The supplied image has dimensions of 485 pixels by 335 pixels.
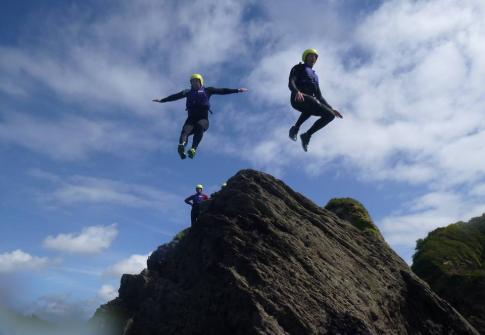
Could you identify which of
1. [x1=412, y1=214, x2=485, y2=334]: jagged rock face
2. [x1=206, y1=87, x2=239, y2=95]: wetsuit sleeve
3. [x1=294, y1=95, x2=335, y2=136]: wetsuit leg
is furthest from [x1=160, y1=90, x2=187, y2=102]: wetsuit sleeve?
[x1=412, y1=214, x2=485, y2=334]: jagged rock face

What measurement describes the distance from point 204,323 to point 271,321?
4.42 feet

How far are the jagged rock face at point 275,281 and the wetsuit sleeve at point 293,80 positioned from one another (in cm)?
257

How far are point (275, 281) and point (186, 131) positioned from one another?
6.31 m

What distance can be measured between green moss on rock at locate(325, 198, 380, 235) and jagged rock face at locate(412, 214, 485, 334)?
95.3 inches

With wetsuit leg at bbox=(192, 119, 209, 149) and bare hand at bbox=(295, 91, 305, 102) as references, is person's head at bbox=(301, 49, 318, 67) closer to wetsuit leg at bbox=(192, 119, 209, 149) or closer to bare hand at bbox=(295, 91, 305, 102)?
bare hand at bbox=(295, 91, 305, 102)

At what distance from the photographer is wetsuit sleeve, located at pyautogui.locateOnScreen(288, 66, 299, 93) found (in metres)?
12.7

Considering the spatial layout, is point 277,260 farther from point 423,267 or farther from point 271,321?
point 423,267

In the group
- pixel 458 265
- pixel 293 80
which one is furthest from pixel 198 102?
pixel 458 265

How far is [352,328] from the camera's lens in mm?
8797

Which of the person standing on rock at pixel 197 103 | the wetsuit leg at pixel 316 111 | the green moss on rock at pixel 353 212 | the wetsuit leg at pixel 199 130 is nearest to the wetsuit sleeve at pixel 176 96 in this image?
the person standing on rock at pixel 197 103

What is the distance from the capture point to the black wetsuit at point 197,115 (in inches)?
553

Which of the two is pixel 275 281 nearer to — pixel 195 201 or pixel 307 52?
pixel 307 52

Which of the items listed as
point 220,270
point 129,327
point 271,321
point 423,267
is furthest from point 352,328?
point 423,267

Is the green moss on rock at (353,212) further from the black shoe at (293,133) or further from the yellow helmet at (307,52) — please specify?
the yellow helmet at (307,52)
